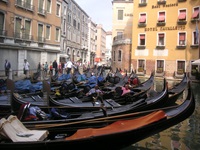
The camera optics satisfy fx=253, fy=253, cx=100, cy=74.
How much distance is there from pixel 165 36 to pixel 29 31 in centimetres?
974

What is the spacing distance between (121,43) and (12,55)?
10.2m

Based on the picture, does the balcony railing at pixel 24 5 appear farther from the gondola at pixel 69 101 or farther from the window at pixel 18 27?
the gondola at pixel 69 101

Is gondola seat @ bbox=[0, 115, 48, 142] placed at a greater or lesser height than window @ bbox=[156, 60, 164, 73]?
lesser

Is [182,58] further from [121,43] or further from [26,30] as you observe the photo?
[26,30]

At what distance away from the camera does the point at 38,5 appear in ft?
55.8

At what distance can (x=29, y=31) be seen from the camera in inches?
639

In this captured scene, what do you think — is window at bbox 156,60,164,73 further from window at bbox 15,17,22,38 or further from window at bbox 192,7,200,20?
window at bbox 15,17,22,38

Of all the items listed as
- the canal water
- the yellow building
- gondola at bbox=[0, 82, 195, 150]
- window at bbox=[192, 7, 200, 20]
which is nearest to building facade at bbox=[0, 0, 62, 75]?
the yellow building

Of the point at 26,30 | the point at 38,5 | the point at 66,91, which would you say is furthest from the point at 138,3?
the point at 66,91

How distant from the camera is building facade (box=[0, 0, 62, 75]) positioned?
1409 centimetres

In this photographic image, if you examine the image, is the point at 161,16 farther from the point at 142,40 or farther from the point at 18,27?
the point at 18,27

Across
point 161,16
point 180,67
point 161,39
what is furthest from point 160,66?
point 161,16

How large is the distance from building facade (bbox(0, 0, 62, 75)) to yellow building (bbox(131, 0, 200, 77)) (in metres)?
6.42

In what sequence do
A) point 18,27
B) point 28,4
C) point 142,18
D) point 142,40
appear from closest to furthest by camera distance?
point 18,27, point 28,4, point 142,18, point 142,40
